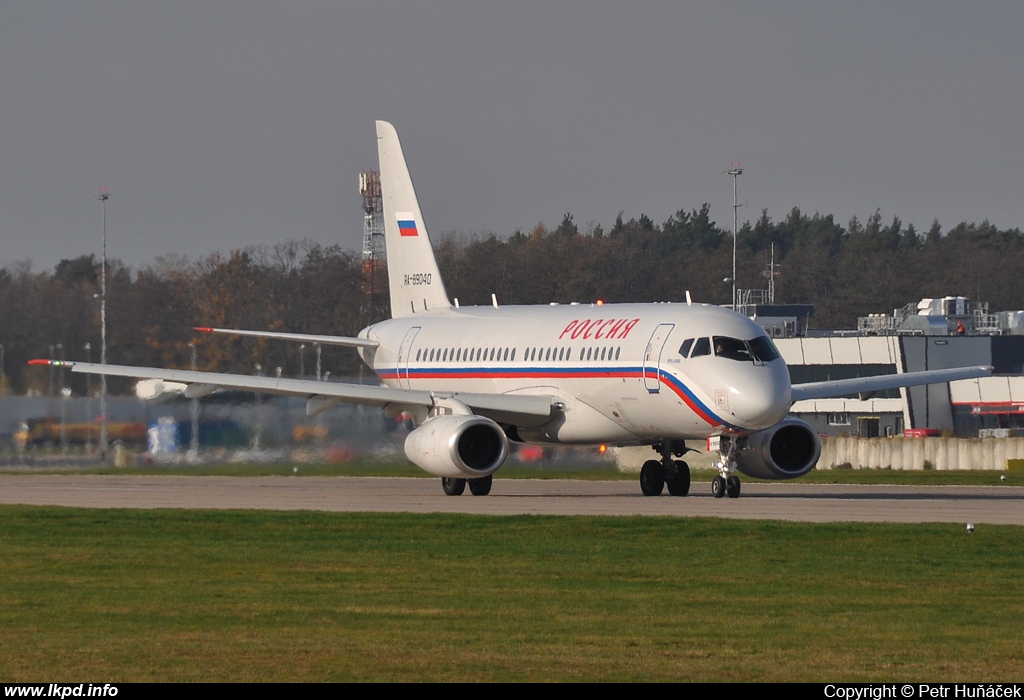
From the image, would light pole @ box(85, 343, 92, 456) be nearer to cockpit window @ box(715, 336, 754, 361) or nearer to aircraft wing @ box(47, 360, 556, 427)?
aircraft wing @ box(47, 360, 556, 427)

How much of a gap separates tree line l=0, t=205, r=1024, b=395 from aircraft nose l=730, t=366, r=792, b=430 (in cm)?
2144

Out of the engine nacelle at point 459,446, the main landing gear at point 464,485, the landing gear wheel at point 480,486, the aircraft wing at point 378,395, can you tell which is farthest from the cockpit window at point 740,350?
the landing gear wheel at point 480,486

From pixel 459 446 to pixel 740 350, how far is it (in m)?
6.13

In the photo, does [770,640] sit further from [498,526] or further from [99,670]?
[498,526]

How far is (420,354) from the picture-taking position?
1666 inches

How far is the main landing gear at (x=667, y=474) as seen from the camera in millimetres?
37375

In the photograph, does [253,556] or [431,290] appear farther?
[431,290]

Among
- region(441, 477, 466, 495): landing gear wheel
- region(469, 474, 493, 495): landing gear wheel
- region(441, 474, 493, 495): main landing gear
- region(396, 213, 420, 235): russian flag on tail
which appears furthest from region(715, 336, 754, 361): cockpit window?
region(396, 213, 420, 235): russian flag on tail

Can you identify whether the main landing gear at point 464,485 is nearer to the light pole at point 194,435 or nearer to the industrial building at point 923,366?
the light pole at point 194,435

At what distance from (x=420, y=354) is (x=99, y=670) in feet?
96.3

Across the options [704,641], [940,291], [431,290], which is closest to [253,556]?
[704,641]

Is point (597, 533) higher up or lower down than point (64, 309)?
lower down

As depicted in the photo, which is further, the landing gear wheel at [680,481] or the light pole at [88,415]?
the light pole at [88,415]

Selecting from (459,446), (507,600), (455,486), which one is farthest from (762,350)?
(507,600)
